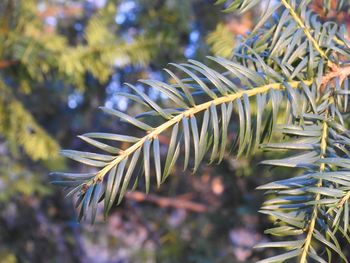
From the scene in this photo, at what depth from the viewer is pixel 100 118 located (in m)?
1.84

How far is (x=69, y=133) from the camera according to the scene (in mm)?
1964

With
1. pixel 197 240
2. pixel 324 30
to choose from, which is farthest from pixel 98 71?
pixel 197 240

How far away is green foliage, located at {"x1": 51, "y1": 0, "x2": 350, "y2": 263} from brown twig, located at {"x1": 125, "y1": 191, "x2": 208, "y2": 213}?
52.4 inches

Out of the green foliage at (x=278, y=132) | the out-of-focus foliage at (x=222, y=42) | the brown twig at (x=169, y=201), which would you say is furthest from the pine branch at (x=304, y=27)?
the brown twig at (x=169, y=201)

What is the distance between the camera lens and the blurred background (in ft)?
2.96

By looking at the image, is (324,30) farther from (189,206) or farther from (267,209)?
(189,206)

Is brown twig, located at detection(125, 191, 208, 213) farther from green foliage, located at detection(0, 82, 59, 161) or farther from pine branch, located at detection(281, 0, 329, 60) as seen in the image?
pine branch, located at detection(281, 0, 329, 60)

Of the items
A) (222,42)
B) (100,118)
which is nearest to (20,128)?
(222,42)

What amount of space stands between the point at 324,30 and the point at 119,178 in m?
0.21

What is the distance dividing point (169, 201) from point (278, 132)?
1.45 metres

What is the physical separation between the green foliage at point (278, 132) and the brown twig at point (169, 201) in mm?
1331

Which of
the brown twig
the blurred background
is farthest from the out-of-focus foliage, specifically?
the brown twig

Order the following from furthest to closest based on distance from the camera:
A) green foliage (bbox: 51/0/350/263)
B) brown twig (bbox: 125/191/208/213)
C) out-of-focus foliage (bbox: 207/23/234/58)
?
brown twig (bbox: 125/191/208/213) < out-of-focus foliage (bbox: 207/23/234/58) < green foliage (bbox: 51/0/350/263)

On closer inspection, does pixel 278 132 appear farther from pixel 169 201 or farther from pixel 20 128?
pixel 169 201
